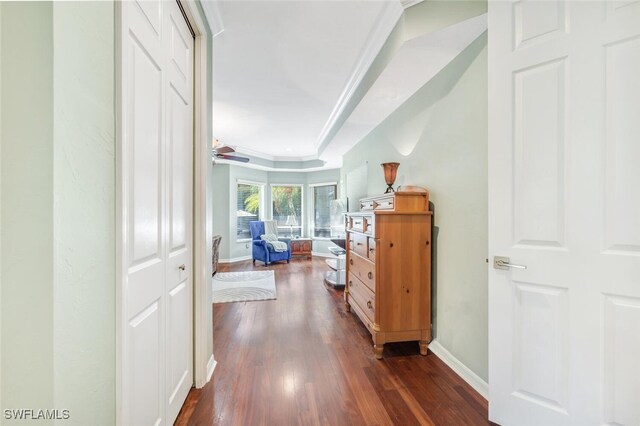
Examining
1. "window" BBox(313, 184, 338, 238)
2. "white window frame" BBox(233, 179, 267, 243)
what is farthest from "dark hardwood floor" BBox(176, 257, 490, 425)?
"window" BBox(313, 184, 338, 238)

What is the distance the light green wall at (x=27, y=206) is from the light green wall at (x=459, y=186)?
2.18 m

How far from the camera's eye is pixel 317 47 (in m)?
2.42

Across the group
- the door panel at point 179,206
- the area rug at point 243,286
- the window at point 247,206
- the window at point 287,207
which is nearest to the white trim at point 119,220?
the door panel at point 179,206

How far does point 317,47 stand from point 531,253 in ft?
7.69

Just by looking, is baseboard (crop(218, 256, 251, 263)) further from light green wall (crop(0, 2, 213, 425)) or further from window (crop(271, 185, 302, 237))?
light green wall (crop(0, 2, 213, 425))

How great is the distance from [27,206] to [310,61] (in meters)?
2.57

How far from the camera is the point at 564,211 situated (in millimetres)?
1270

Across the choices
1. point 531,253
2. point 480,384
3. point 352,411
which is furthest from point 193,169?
point 480,384

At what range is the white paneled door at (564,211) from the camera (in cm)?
113

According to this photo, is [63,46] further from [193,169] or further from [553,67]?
[553,67]

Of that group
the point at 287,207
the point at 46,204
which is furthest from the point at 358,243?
the point at 287,207

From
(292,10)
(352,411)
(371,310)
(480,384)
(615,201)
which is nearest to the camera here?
(615,201)

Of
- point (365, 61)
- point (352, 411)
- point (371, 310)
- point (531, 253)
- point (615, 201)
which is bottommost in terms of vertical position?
point (352, 411)

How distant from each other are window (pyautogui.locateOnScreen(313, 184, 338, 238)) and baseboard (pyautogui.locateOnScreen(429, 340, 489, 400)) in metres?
5.32
